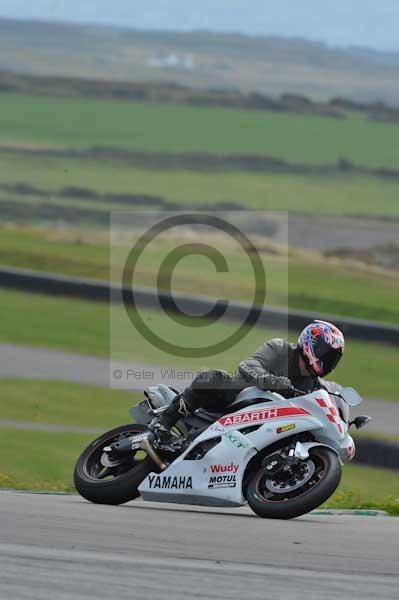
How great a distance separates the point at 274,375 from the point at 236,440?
0.51m

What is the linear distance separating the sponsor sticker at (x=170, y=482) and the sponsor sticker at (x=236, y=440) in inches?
14.9

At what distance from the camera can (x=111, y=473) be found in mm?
9578

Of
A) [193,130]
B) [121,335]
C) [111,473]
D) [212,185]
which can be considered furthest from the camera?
[193,130]

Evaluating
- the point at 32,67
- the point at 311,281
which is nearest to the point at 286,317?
the point at 311,281

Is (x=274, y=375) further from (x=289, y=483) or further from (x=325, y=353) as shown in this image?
(x=289, y=483)

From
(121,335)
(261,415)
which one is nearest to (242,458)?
(261,415)

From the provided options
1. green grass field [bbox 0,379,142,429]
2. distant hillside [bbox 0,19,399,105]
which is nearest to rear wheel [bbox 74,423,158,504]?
green grass field [bbox 0,379,142,429]

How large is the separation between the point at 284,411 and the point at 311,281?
61.0 feet

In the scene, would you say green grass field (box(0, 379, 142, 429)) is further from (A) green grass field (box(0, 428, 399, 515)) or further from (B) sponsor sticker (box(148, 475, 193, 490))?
(B) sponsor sticker (box(148, 475, 193, 490))

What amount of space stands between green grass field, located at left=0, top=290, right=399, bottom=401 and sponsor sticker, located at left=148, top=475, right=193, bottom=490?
5696 millimetres

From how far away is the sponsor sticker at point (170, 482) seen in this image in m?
9.21

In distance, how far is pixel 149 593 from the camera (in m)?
5.83

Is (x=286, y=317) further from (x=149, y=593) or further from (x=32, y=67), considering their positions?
(x=32, y=67)

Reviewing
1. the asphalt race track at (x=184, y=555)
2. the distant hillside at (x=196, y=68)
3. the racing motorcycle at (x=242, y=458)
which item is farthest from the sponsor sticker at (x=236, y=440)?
the distant hillside at (x=196, y=68)
